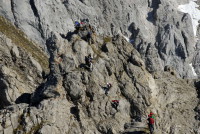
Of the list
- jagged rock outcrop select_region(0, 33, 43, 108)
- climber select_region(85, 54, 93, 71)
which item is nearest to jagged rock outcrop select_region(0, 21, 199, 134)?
climber select_region(85, 54, 93, 71)

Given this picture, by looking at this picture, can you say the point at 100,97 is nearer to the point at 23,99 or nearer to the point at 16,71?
the point at 23,99

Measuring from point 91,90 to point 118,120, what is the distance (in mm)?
4408

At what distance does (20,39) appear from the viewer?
7950 centimetres

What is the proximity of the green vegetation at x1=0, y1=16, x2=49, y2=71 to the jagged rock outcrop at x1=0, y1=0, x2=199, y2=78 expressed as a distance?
5.91ft

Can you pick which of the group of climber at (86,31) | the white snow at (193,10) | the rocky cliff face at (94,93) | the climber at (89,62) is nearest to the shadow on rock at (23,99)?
the rocky cliff face at (94,93)

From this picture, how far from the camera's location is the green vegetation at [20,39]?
76238 mm

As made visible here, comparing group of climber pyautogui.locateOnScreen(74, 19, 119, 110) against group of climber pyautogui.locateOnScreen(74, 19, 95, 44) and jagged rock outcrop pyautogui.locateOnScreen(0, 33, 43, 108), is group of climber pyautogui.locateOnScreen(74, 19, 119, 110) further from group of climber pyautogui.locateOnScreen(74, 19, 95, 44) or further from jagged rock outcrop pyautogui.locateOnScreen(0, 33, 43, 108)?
jagged rock outcrop pyautogui.locateOnScreen(0, 33, 43, 108)

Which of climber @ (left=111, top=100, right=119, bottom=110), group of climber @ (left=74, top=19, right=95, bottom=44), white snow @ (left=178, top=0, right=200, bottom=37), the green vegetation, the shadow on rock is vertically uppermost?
white snow @ (left=178, top=0, right=200, bottom=37)

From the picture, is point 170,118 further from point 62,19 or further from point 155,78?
point 62,19

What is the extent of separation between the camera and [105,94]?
39750 millimetres

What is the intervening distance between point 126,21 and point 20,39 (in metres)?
35.3

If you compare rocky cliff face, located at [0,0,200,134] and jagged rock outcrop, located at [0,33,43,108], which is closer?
rocky cliff face, located at [0,0,200,134]

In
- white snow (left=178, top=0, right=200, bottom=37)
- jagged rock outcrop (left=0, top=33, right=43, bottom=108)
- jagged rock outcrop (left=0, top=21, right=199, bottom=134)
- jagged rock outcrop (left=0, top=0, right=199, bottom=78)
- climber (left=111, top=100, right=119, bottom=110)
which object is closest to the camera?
jagged rock outcrop (left=0, top=21, right=199, bottom=134)

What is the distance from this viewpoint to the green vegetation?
76238 millimetres
